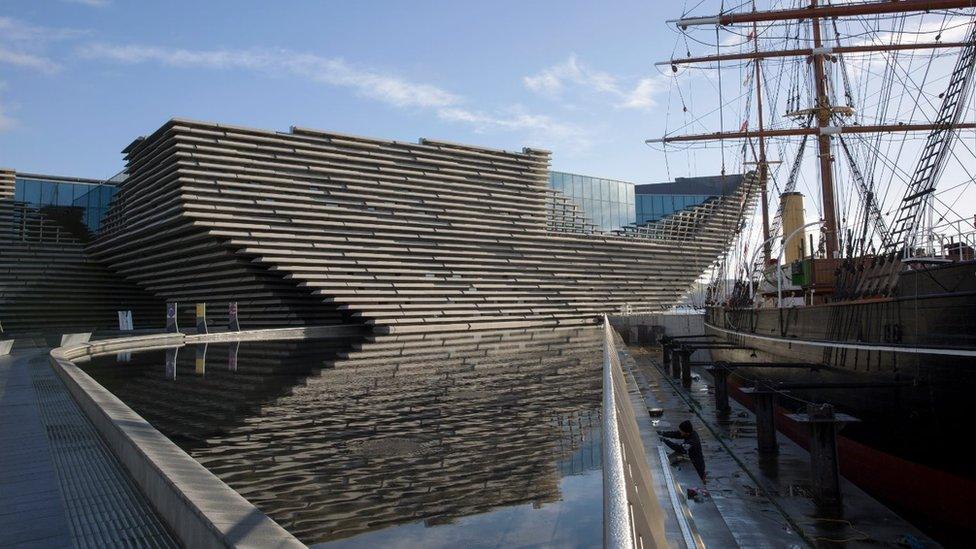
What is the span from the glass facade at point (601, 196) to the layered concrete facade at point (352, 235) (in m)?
7.84

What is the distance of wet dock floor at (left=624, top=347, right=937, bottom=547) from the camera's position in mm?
6547

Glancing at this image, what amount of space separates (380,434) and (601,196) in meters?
48.1

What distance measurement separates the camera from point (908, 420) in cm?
852

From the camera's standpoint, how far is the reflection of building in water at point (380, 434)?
7.02m

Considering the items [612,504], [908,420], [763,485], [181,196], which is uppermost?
[181,196]

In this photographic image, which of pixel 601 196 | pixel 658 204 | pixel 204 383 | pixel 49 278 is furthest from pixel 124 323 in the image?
pixel 658 204

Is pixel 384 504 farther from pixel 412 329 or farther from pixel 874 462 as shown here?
pixel 412 329

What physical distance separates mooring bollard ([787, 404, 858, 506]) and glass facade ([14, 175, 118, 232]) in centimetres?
4564

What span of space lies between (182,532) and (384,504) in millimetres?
2786

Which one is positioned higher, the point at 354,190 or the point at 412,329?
the point at 354,190

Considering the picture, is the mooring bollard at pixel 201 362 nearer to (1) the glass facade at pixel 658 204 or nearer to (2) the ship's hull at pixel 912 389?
(2) the ship's hull at pixel 912 389

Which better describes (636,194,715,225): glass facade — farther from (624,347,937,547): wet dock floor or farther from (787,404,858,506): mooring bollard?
(787,404,858,506): mooring bollard

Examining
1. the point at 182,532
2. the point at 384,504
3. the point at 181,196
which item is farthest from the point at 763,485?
the point at 181,196

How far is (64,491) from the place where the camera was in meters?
5.52
